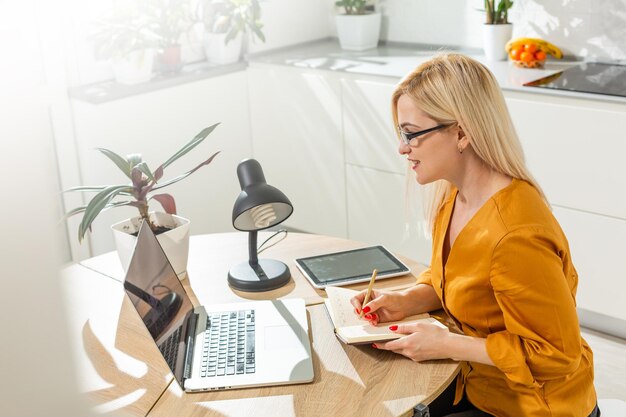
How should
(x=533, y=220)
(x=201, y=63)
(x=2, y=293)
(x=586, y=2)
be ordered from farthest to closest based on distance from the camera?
1. (x=201, y=63)
2. (x=586, y=2)
3. (x=533, y=220)
4. (x=2, y=293)

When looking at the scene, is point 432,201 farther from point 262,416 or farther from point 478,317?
point 262,416

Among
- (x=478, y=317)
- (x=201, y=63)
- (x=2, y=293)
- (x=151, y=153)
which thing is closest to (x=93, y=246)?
(x=151, y=153)

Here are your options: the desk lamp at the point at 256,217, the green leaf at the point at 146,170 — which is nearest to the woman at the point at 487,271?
the desk lamp at the point at 256,217

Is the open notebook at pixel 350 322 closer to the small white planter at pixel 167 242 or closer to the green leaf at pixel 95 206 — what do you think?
the small white planter at pixel 167 242

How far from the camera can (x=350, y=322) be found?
1.56 metres

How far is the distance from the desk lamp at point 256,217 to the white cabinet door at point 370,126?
143 cm

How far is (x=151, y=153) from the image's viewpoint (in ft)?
11.1

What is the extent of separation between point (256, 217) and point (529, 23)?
6.70 ft

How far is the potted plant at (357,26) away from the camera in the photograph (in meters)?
3.59

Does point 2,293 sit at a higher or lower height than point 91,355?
higher

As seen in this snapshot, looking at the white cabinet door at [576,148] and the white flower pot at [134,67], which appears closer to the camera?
the white cabinet door at [576,148]

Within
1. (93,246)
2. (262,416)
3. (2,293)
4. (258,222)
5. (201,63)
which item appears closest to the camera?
(2,293)

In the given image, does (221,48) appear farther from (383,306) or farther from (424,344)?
(424,344)

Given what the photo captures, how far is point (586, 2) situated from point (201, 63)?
1.74 meters
